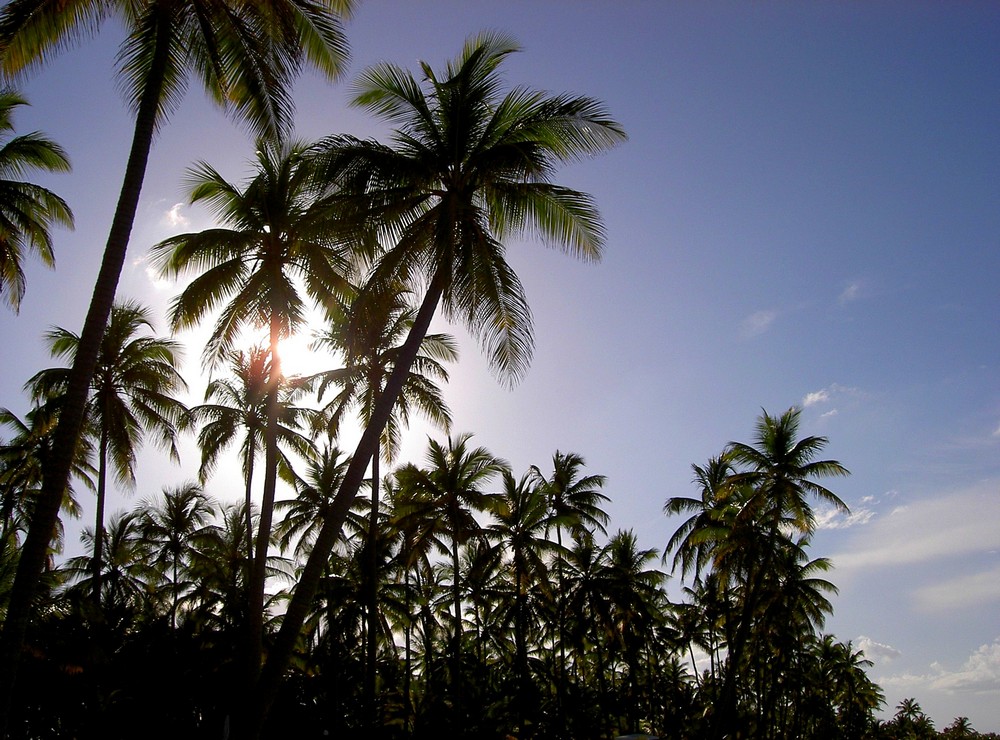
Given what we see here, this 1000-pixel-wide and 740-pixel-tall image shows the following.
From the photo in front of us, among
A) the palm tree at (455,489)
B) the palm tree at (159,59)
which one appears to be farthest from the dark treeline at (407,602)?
the palm tree at (159,59)

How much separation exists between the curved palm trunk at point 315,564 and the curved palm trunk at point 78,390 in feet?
10.9

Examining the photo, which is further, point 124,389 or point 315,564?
point 124,389

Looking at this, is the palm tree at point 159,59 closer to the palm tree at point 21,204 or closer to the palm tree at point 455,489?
the palm tree at point 21,204

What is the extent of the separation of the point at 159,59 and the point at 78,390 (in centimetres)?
512

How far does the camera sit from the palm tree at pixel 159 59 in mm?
10281

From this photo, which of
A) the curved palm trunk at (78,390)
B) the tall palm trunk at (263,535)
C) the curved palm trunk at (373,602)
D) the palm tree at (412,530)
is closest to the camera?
the curved palm trunk at (78,390)

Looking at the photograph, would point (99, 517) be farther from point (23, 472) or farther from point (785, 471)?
point (785, 471)

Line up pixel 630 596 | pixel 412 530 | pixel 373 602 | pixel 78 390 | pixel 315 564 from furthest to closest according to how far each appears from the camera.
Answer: pixel 630 596 → pixel 412 530 → pixel 373 602 → pixel 315 564 → pixel 78 390

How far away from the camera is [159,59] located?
1170cm

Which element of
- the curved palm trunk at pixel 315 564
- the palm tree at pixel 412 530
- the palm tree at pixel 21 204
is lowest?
the curved palm trunk at pixel 315 564

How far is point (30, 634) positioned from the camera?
71.7 feet

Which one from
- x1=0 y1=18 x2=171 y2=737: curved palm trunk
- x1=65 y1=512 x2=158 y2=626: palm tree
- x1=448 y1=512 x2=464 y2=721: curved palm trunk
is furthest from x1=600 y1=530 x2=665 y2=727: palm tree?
x1=0 y1=18 x2=171 y2=737: curved palm trunk

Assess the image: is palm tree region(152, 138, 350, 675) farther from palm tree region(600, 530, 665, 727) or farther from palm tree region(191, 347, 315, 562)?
palm tree region(600, 530, 665, 727)

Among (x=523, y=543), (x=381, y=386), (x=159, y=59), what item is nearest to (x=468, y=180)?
(x=159, y=59)
